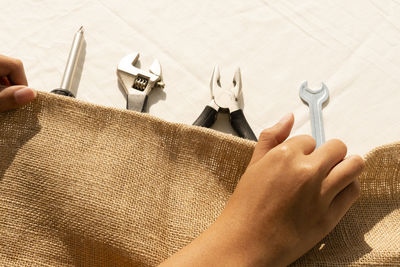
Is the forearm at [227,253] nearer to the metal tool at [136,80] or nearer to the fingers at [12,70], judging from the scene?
the metal tool at [136,80]

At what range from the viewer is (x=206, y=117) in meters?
0.56

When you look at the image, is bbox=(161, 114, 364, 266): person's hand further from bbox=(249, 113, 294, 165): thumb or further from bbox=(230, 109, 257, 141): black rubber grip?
bbox=(230, 109, 257, 141): black rubber grip

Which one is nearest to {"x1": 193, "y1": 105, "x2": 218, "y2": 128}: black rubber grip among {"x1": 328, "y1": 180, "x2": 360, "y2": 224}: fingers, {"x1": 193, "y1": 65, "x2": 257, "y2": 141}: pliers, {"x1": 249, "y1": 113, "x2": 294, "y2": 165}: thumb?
{"x1": 193, "y1": 65, "x2": 257, "y2": 141}: pliers

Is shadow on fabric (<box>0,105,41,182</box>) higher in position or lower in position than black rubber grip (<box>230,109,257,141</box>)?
lower

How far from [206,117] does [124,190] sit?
18 centimetres

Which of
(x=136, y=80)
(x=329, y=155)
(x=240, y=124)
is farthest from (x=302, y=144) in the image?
(x=136, y=80)

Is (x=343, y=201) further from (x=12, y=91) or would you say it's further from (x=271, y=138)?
(x=12, y=91)

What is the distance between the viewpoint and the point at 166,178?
1.56 ft

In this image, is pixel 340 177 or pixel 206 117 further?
pixel 206 117

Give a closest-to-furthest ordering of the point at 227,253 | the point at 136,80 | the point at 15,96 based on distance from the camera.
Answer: the point at 227,253 < the point at 15,96 < the point at 136,80

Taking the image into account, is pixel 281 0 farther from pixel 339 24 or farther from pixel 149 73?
pixel 149 73

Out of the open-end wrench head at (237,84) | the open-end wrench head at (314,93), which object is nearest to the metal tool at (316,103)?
the open-end wrench head at (314,93)

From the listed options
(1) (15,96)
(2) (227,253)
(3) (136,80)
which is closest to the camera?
(2) (227,253)

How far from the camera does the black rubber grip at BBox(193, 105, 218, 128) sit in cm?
56
